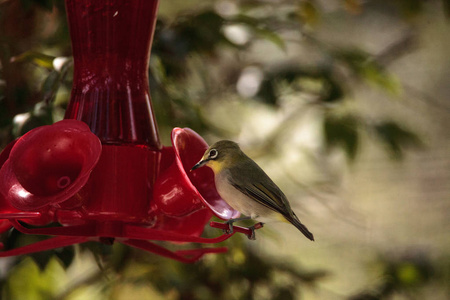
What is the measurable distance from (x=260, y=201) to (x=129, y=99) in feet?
2.01

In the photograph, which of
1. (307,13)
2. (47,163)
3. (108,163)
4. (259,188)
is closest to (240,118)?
(307,13)

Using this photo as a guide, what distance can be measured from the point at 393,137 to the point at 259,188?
1864 mm

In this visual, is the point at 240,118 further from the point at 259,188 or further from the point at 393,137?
the point at 259,188

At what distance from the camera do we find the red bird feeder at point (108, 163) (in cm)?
179

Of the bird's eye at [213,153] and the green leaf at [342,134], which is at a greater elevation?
the bird's eye at [213,153]

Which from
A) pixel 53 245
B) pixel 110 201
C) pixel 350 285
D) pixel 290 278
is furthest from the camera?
pixel 350 285

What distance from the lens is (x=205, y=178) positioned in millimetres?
2311

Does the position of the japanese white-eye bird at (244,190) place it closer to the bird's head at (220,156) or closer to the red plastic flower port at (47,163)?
the bird's head at (220,156)

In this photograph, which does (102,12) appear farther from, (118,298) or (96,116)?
(118,298)

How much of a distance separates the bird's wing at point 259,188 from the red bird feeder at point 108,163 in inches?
4.4

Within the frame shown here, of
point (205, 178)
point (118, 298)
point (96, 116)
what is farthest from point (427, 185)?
point (96, 116)

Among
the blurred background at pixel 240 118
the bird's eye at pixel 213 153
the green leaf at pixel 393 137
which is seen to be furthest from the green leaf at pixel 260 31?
the bird's eye at pixel 213 153

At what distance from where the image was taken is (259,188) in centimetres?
213

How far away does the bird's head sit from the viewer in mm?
2062
